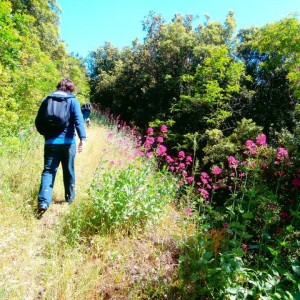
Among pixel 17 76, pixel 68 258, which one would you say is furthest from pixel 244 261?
pixel 17 76

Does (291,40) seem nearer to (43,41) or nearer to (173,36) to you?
(173,36)

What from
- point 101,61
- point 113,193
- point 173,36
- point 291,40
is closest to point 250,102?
point 291,40

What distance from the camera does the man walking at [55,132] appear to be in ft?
10.5

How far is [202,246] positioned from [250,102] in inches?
414

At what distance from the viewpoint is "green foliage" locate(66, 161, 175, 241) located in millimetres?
2971

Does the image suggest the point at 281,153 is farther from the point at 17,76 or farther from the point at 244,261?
the point at 17,76

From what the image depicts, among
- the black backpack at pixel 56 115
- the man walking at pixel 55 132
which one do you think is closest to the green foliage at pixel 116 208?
the man walking at pixel 55 132

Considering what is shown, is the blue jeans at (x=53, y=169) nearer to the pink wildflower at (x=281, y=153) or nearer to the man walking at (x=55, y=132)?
the man walking at (x=55, y=132)

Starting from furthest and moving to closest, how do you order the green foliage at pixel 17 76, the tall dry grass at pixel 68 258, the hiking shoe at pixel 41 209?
the green foliage at pixel 17 76, the hiking shoe at pixel 41 209, the tall dry grass at pixel 68 258

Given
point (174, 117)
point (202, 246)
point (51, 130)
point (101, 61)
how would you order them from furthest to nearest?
point (101, 61)
point (174, 117)
point (51, 130)
point (202, 246)

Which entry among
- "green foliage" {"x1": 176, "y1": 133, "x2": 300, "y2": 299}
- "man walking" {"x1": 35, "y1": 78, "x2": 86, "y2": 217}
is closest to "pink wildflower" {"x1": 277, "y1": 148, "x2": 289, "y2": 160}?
"green foliage" {"x1": 176, "y1": 133, "x2": 300, "y2": 299}

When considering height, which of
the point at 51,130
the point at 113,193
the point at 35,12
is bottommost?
the point at 113,193

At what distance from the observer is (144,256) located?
2.81 metres

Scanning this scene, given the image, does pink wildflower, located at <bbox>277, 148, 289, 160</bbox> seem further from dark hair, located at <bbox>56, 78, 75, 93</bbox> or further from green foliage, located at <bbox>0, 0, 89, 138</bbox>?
green foliage, located at <bbox>0, 0, 89, 138</bbox>
